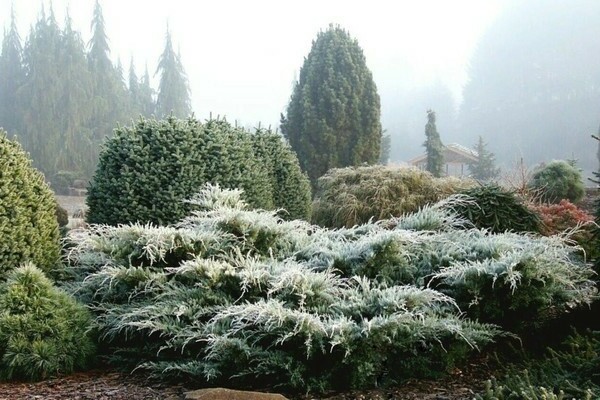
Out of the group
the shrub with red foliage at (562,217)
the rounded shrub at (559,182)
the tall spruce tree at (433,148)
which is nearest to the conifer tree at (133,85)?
the tall spruce tree at (433,148)

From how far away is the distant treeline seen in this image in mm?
21000

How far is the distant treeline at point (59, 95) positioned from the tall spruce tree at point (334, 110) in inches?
366

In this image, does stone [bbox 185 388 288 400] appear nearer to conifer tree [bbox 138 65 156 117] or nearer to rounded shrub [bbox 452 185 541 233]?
rounded shrub [bbox 452 185 541 233]

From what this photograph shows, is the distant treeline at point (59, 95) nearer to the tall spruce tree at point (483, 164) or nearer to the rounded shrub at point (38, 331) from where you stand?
the tall spruce tree at point (483, 164)

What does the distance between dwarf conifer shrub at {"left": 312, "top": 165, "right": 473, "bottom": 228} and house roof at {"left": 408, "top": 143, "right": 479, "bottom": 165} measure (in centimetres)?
693

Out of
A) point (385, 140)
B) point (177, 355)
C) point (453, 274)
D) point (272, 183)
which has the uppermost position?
point (385, 140)

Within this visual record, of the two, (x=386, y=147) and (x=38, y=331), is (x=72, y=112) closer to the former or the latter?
(x=386, y=147)

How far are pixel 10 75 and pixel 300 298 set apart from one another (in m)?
21.4

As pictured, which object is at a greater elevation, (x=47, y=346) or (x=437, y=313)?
(x=437, y=313)

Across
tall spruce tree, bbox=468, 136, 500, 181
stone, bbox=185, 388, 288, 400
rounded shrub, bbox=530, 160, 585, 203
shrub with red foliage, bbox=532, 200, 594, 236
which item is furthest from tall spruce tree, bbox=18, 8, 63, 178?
stone, bbox=185, 388, 288, 400

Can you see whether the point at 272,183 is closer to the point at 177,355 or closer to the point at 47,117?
the point at 177,355

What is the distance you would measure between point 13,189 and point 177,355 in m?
1.81

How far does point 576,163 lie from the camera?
1283 cm

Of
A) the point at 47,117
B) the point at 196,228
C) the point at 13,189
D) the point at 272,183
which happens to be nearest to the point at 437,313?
the point at 196,228
